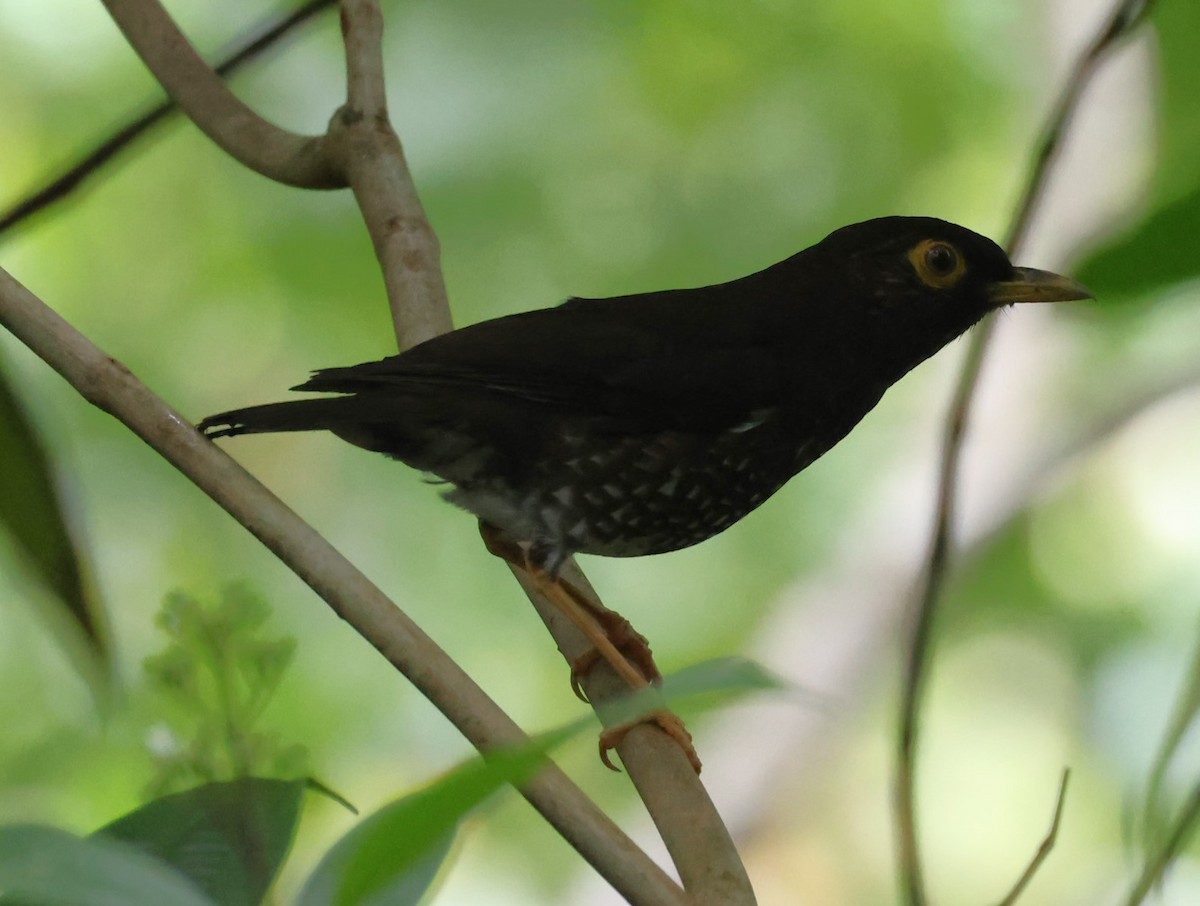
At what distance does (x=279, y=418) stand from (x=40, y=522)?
1.94 feet

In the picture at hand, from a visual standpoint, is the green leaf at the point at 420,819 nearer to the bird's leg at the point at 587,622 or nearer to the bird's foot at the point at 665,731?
the bird's foot at the point at 665,731

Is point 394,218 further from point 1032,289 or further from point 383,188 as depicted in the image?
point 1032,289

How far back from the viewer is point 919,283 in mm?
2693

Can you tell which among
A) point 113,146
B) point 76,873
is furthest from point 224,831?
point 113,146

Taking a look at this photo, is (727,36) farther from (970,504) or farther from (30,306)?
(30,306)

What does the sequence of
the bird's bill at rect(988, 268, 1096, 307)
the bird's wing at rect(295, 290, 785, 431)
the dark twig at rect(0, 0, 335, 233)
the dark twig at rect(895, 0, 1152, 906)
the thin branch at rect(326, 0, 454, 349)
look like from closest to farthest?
the dark twig at rect(895, 0, 1152, 906) < the bird's wing at rect(295, 290, 785, 431) < the bird's bill at rect(988, 268, 1096, 307) < the thin branch at rect(326, 0, 454, 349) < the dark twig at rect(0, 0, 335, 233)

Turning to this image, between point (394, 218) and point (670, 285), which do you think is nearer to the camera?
point (394, 218)

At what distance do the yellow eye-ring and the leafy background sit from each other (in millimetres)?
1180

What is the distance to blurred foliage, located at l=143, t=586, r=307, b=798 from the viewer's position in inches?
50.1

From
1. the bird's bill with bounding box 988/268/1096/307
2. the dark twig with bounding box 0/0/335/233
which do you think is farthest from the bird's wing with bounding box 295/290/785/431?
the dark twig with bounding box 0/0/335/233

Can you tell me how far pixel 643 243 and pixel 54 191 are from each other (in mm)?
1906

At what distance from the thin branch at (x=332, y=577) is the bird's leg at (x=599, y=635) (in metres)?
0.91

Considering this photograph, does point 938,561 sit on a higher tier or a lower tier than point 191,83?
lower

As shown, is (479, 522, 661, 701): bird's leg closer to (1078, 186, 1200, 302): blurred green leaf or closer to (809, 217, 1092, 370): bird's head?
(809, 217, 1092, 370): bird's head
